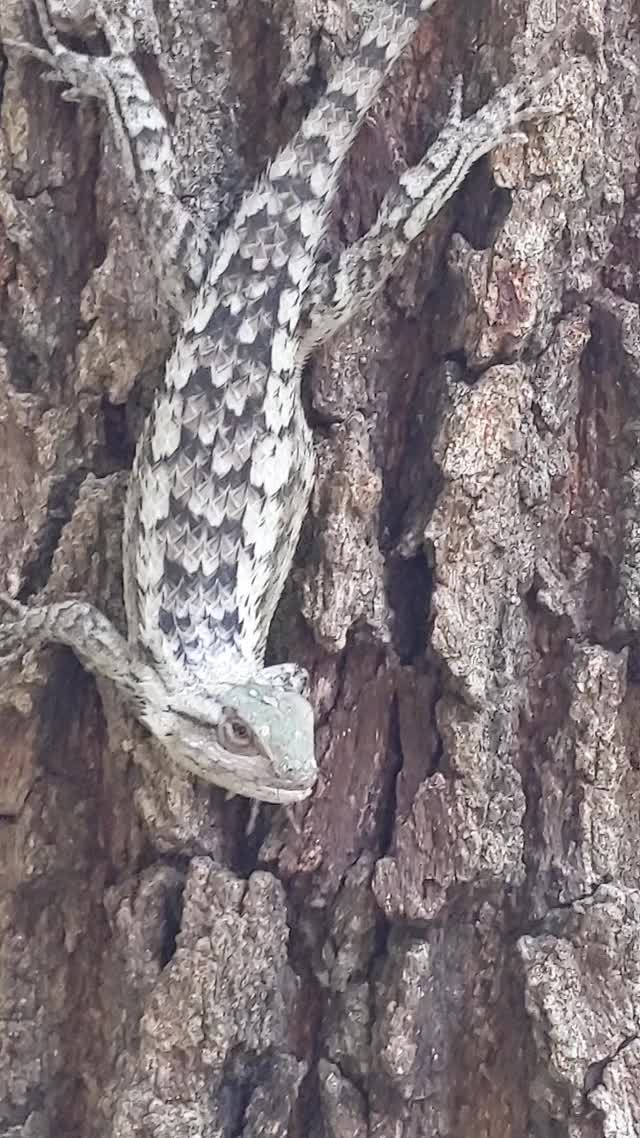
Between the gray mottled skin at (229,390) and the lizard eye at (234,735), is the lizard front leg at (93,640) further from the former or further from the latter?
the lizard eye at (234,735)

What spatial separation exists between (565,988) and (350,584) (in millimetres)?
939

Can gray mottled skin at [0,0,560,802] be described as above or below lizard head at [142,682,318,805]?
above

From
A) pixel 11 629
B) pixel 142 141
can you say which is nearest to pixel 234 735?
pixel 11 629

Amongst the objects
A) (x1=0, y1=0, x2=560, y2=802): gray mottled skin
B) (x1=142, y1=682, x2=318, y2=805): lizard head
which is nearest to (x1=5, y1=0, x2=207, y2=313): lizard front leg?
(x1=0, y1=0, x2=560, y2=802): gray mottled skin

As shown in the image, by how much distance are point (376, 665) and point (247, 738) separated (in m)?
0.33

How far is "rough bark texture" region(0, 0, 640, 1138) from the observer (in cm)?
244

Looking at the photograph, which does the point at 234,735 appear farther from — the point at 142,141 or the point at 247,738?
the point at 142,141

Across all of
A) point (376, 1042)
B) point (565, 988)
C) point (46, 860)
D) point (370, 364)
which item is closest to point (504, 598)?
point (370, 364)

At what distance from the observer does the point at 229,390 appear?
8.41 feet

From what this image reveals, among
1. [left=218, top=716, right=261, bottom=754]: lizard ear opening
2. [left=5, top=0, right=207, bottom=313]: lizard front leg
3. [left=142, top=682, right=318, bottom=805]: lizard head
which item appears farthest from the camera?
[left=5, top=0, right=207, bottom=313]: lizard front leg

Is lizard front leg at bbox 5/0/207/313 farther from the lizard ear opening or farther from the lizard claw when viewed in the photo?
the lizard ear opening

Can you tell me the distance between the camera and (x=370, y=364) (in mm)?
2627

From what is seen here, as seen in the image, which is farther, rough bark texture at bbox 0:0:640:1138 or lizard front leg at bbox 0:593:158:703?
lizard front leg at bbox 0:593:158:703

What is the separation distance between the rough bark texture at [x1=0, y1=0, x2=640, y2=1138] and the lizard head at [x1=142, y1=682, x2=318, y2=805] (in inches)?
4.2
